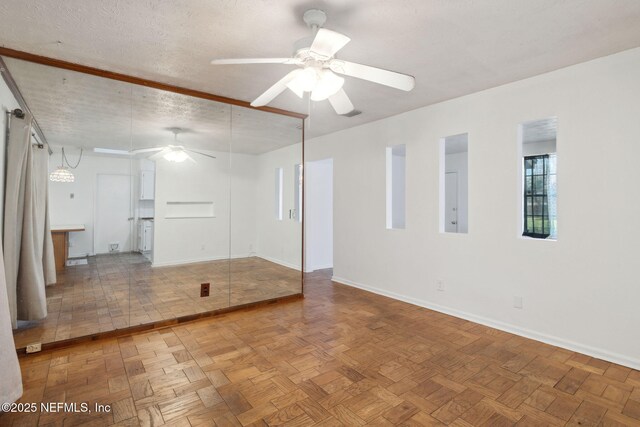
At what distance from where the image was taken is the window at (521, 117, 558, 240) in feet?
17.4

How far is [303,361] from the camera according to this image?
2441mm

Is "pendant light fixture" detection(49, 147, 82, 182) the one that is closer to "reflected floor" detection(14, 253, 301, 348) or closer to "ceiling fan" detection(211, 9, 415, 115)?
"reflected floor" detection(14, 253, 301, 348)

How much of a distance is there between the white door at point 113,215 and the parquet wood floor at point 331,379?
2.80 feet

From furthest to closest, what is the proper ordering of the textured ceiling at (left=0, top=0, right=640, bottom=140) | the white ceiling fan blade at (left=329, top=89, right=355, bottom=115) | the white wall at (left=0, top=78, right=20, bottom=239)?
the white wall at (left=0, top=78, right=20, bottom=239), the white ceiling fan blade at (left=329, top=89, right=355, bottom=115), the textured ceiling at (left=0, top=0, right=640, bottom=140)

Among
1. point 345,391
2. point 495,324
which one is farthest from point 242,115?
point 495,324

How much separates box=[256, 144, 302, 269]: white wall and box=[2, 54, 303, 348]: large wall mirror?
0.02 meters

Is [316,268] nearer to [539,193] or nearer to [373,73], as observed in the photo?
[539,193]


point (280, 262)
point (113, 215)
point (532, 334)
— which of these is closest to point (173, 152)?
point (113, 215)

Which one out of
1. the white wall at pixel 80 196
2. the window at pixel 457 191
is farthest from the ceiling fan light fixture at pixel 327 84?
the window at pixel 457 191

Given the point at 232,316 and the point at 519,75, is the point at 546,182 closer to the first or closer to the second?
the point at 519,75

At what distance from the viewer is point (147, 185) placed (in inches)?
124

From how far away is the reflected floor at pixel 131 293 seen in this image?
2.69 meters

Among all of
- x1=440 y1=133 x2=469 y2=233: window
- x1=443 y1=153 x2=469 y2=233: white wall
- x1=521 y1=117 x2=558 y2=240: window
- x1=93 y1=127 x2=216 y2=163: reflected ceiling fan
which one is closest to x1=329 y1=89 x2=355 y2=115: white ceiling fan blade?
x1=93 y1=127 x2=216 y2=163: reflected ceiling fan

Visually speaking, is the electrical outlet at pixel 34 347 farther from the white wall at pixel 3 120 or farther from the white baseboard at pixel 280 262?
the white baseboard at pixel 280 262
